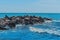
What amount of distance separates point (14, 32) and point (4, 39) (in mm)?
297

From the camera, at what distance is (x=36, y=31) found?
187 inches

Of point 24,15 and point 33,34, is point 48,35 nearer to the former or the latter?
point 33,34

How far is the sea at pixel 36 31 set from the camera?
15.1ft

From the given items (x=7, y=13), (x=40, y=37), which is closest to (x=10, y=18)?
(x=7, y=13)

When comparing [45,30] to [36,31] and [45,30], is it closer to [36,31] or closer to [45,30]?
[45,30]

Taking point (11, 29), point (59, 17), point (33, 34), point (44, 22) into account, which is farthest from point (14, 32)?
point (59, 17)

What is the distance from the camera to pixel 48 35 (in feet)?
15.2

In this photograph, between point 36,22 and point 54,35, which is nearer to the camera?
point 54,35

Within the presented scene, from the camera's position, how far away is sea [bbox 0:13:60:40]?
461cm

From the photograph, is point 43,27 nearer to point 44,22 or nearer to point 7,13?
point 44,22

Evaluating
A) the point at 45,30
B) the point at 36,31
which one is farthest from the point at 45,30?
the point at 36,31

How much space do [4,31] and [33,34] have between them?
0.70 metres

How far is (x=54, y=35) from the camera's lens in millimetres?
4641

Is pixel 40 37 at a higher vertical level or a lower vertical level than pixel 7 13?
lower
